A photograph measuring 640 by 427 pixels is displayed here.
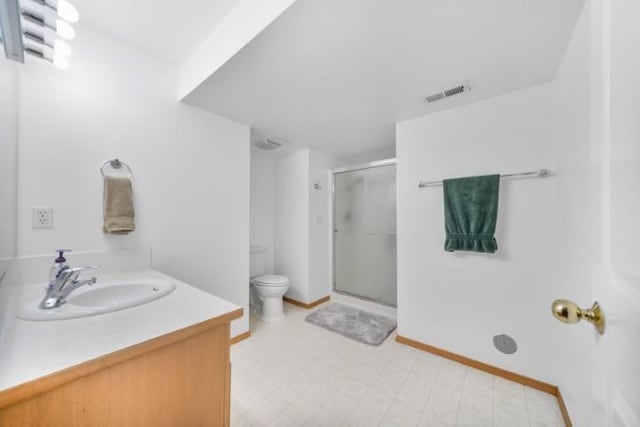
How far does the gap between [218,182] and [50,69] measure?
1060 mm

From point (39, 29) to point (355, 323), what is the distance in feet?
9.44

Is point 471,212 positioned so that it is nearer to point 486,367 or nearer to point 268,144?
point 486,367

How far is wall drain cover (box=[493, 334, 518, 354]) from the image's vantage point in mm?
1591

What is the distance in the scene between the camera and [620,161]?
43cm

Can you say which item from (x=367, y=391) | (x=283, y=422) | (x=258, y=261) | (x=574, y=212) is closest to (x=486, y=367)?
(x=367, y=391)

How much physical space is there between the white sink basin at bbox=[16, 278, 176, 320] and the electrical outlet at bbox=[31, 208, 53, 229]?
31 centimetres

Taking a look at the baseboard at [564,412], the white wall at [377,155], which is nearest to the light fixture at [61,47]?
the white wall at [377,155]

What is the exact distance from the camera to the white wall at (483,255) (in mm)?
1514

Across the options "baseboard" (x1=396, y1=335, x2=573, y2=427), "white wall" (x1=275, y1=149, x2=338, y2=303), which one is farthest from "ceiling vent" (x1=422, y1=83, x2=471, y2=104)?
"baseboard" (x1=396, y1=335, x2=573, y2=427)

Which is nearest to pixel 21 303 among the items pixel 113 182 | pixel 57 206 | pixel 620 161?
pixel 57 206

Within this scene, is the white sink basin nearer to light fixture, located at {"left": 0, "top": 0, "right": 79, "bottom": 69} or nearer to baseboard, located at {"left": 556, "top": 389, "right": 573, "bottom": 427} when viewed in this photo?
→ light fixture, located at {"left": 0, "top": 0, "right": 79, "bottom": 69}

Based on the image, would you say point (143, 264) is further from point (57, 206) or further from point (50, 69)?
point (50, 69)

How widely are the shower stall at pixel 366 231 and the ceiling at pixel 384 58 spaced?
91cm

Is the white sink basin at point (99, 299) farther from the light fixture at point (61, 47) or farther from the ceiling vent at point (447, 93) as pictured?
the ceiling vent at point (447, 93)
